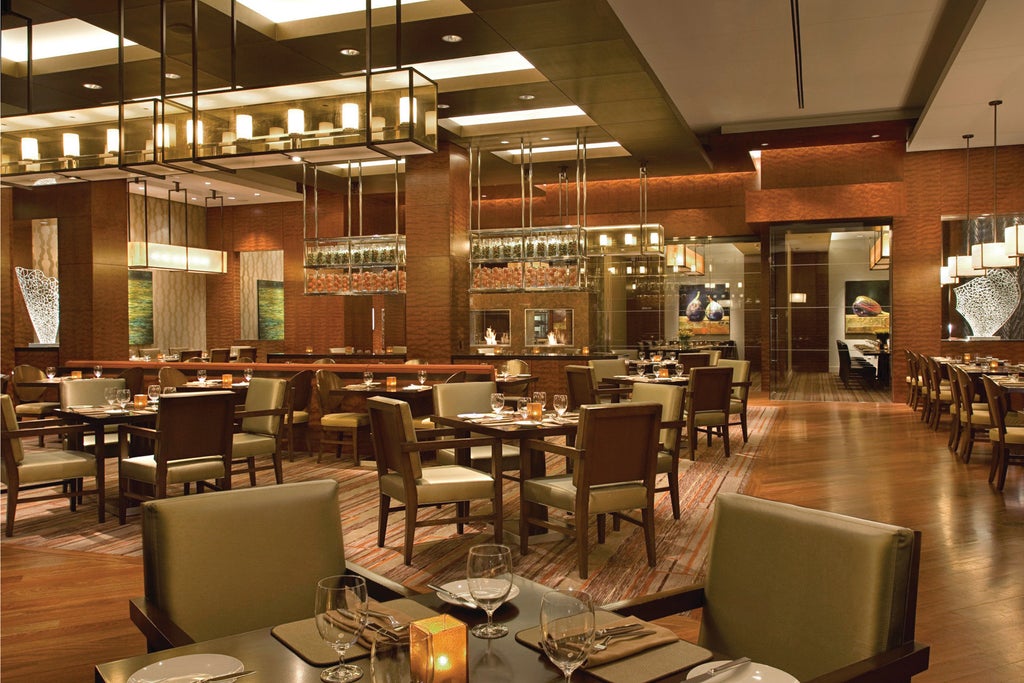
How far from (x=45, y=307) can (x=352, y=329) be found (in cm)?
517

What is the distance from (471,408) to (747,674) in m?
4.64

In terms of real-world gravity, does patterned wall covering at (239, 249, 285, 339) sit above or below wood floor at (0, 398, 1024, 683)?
above

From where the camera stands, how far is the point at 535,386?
11.1 m

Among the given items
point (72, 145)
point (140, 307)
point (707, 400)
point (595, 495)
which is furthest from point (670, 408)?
point (140, 307)

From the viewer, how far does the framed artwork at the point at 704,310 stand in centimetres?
1525

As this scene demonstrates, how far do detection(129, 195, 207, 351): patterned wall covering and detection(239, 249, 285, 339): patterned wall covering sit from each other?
2.98 ft

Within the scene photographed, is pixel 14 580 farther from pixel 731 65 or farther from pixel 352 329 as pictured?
pixel 352 329

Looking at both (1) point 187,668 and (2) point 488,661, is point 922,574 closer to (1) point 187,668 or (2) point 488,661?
(2) point 488,661

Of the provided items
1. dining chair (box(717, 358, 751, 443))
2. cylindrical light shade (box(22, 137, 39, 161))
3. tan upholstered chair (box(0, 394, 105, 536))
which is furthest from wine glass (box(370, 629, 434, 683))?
dining chair (box(717, 358, 751, 443))

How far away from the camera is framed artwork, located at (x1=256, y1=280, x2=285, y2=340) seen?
17.3 meters

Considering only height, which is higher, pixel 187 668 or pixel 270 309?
pixel 270 309

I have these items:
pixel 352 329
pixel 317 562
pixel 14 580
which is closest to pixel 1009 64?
pixel 317 562

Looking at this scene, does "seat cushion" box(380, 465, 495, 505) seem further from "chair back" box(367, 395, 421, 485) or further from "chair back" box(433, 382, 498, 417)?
"chair back" box(433, 382, 498, 417)

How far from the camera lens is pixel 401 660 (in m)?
1.40
